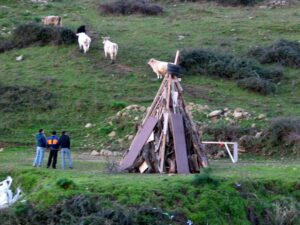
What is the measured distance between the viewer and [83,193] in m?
20.2

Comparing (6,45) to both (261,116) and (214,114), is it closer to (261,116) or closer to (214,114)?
(214,114)

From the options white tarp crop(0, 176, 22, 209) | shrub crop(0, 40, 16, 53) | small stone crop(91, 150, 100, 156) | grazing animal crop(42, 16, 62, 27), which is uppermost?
grazing animal crop(42, 16, 62, 27)

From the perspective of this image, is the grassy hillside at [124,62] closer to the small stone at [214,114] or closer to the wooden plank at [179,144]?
the small stone at [214,114]

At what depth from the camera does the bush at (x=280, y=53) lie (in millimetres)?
36938

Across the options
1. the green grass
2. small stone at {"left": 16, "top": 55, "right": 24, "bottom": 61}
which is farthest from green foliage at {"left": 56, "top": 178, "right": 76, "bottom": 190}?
small stone at {"left": 16, "top": 55, "right": 24, "bottom": 61}

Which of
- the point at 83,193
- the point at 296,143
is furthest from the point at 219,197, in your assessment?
the point at 296,143

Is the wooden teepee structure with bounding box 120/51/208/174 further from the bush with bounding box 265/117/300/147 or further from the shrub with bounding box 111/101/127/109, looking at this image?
the shrub with bounding box 111/101/127/109

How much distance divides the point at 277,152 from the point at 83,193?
949cm

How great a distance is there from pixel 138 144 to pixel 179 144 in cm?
108

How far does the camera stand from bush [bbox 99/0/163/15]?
148 ft

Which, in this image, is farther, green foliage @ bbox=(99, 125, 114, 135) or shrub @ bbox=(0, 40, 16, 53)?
shrub @ bbox=(0, 40, 16, 53)

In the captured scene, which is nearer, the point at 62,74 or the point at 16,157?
the point at 16,157

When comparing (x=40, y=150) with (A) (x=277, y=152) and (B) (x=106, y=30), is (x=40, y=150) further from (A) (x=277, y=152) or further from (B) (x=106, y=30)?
(B) (x=106, y=30)

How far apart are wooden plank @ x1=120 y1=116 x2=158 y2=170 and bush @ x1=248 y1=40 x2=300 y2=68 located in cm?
1356
